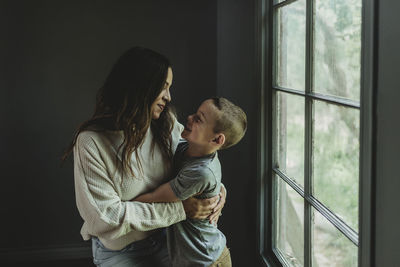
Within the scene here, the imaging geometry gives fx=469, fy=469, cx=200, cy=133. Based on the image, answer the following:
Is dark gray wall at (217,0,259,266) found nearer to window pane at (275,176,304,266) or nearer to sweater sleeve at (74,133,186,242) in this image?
window pane at (275,176,304,266)

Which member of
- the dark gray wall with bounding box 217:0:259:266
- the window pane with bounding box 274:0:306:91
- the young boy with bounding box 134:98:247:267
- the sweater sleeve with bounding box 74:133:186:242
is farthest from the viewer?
the dark gray wall with bounding box 217:0:259:266

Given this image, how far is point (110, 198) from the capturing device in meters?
1.64

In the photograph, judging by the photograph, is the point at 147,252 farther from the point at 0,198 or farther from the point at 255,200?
the point at 0,198

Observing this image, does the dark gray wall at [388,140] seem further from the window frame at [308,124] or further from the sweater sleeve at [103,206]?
the sweater sleeve at [103,206]

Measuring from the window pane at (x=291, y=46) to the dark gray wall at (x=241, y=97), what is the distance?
0.36 metres

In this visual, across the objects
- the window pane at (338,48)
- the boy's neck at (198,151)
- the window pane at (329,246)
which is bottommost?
the window pane at (329,246)

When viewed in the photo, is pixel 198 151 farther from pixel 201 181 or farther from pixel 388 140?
pixel 388 140

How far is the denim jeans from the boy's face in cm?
42

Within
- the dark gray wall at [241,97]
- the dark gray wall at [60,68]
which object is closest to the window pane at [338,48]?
the dark gray wall at [241,97]

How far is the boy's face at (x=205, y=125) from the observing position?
1.79 meters

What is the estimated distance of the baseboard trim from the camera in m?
3.49

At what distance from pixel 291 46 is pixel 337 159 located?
728 millimetres

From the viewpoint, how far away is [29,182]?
3449 millimetres

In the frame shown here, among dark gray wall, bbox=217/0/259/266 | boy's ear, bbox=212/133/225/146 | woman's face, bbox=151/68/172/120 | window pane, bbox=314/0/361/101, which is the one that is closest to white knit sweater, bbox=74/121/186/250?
woman's face, bbox=151/68/172/120
